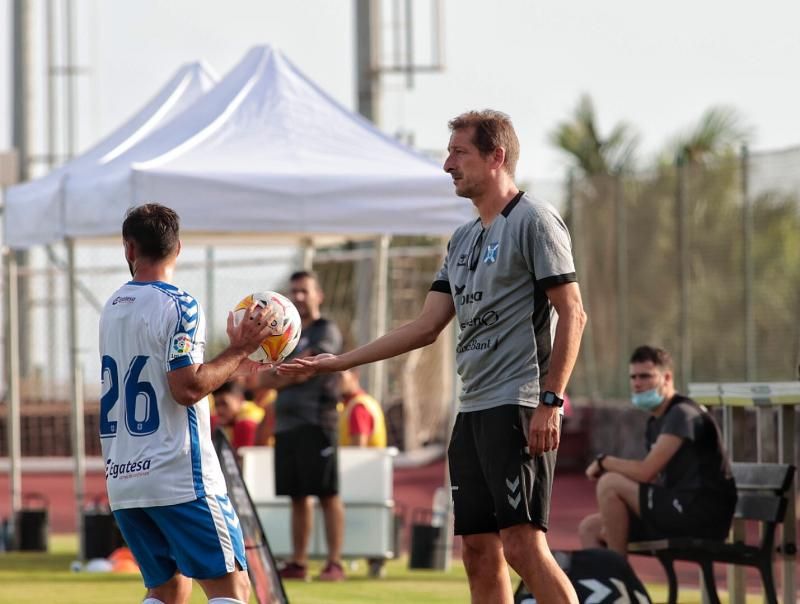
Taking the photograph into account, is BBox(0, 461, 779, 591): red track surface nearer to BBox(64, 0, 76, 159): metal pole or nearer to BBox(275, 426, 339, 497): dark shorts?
BBox(275, 426, 339, 497): dark shorts

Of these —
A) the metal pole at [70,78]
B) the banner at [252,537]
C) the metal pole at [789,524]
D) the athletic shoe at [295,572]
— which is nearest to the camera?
the metal pole at [789,524]

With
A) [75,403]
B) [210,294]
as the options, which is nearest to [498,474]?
[75,403]

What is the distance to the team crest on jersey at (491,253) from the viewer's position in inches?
247

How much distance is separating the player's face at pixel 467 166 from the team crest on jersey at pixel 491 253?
22 cm

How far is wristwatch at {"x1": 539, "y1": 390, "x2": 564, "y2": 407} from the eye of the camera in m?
6.02

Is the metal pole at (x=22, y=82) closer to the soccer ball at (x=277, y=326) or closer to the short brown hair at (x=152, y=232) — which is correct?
the soccer ball at (x=277, y=326)

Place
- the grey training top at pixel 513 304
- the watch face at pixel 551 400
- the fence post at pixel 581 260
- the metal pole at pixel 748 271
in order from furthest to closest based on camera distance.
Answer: the fence post at pixel 581 260, the metal pole at pixel 748 271, the grey training top at pixel 513 304, the watch face at pixel 551 400

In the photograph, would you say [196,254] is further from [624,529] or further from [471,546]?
[471,546]

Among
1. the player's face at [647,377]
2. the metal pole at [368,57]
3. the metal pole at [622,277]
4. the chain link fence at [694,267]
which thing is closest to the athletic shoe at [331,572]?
the player's face at [647,377]

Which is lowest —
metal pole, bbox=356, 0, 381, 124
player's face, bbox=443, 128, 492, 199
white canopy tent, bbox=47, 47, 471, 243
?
player's face, bbox=443, 128, 492, 199

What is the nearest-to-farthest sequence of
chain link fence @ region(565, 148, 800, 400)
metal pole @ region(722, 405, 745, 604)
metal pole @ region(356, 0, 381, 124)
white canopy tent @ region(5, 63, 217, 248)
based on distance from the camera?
metal pole @ region(722, 405, 745, 604), white canopy tent @ region(5, 63, 217, 248), chain link fence @ region(565, 148, 800, 400), metal pole @ region(356, 0, 381, 124)

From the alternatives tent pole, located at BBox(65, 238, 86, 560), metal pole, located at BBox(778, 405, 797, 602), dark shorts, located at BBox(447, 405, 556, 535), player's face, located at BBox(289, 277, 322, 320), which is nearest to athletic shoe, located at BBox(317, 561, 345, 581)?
player's face, located at BBox(289, 277, 322, 320)

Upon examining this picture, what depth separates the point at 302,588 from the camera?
11.1 meters

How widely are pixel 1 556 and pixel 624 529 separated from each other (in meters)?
A: 6.46
